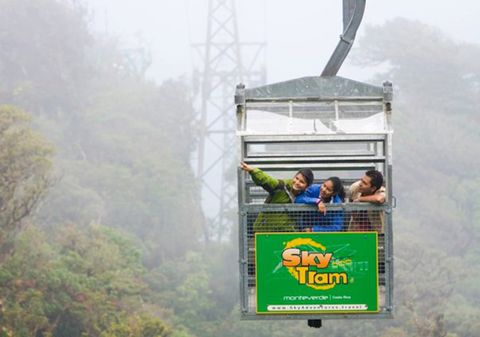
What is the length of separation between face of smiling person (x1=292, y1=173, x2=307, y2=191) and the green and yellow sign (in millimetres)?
408

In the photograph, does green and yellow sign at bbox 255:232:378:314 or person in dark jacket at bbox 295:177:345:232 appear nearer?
green and yellow sign at bbox 255:232:378:314

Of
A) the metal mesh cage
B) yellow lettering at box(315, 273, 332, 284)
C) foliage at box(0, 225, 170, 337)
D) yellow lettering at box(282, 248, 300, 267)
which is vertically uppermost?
the metal mesh cage

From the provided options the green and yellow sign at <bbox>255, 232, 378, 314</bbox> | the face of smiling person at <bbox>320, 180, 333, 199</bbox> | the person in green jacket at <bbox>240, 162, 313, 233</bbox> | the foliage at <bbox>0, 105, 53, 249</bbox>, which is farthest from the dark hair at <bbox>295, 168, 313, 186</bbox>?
the foliage at <bbox>0, 105, 53, 249</bbox>

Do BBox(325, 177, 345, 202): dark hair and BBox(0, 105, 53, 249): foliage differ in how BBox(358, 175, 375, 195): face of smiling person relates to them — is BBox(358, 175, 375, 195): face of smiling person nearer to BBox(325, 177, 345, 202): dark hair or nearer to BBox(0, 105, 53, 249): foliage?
BBox(325, 177, 345, 202): dark hair

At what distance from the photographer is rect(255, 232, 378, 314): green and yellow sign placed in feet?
25.4

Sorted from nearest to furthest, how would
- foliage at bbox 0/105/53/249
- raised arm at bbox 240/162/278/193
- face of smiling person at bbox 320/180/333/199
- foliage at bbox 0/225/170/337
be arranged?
raised arm at bbox 240/162/278/193 → face of smiling person at bbox 320/180/333/199 → foliage at bbox 0/225/170/337 → foliage at bbox 0/105/53/249

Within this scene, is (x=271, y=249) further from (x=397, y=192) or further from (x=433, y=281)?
(x=397, y=192)

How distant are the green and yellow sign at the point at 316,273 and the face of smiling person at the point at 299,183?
1.34 ft

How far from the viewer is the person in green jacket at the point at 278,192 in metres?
7.84

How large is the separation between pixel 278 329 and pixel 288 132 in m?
33.6

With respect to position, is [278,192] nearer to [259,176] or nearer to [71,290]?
[259,176]

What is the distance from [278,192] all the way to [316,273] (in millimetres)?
601

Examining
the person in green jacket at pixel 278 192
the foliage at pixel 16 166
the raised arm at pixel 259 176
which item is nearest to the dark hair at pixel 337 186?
the person in green jacket at pixel 278 192

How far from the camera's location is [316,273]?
7773 mm
